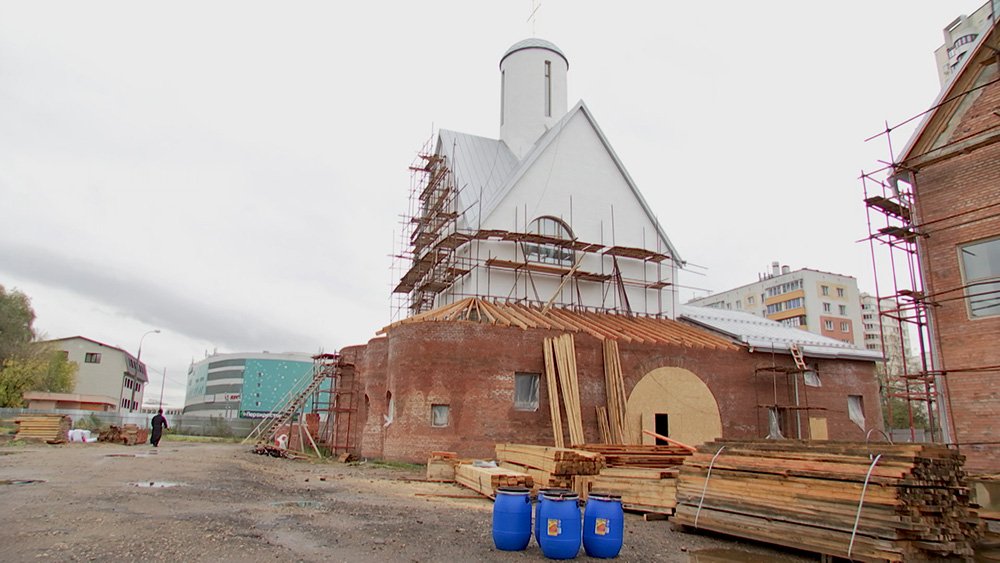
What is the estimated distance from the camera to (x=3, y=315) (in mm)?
51531

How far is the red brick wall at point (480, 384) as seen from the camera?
1969 cm

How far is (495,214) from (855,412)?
15901 millimetres

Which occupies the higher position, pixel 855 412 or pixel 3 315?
pixel 3 315

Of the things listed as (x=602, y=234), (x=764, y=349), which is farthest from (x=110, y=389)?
(x=764, y=349)

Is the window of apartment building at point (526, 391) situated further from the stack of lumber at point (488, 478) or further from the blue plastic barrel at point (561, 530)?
the blue plastic barrel at point (561, 530)

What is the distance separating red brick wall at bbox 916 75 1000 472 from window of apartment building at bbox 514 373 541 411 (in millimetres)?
10760

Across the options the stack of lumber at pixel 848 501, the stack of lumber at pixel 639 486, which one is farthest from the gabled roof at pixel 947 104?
the stack of lumber at pixel 639 486

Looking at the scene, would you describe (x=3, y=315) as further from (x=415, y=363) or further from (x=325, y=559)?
(x=325, y=559)

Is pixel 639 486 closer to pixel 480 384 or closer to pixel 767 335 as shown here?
pixel 480 384

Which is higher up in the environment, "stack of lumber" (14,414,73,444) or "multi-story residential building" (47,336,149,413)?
"multi-story residential building" (47,336,149,413)

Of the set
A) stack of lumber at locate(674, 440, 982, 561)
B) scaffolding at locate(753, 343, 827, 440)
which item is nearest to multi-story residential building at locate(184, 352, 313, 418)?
scaffolding at locate(753, 343, 827, 440)

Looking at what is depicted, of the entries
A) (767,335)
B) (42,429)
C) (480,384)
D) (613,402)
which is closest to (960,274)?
(613,402)

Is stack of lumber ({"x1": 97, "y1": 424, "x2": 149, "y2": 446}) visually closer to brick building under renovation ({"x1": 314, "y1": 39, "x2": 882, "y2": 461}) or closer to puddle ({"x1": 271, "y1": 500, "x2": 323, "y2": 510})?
brick building under renovation ({"x1": 314, "y1": 39, "x2": 882, "y2": 461})

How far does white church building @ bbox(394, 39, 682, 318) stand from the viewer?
26.3 metres
